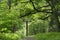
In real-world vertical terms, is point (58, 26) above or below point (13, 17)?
below

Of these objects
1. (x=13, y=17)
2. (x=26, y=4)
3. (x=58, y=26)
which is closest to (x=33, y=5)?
(x=26, y=4)

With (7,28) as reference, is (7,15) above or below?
above

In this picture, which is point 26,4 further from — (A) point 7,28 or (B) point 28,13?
(A) point 7,28

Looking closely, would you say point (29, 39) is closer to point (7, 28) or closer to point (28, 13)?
point (28, 13)

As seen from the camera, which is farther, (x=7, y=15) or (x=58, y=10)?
(x=58, y=10)

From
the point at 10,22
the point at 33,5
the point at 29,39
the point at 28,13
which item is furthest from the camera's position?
the point at 29,39

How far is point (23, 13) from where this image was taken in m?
14.6

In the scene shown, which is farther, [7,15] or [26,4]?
[26,4]

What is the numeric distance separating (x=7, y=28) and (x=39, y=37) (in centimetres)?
677

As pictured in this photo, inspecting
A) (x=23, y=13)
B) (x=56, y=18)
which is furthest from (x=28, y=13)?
(x=56, y=18)

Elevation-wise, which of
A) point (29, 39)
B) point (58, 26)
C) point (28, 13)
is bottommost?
point (29, 39)

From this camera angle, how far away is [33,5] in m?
13.7

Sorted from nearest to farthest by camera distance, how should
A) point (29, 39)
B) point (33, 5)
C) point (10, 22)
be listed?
point (10, 22) < point (33, 5) < point (29, 39)

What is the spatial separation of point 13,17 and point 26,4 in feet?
22.4
